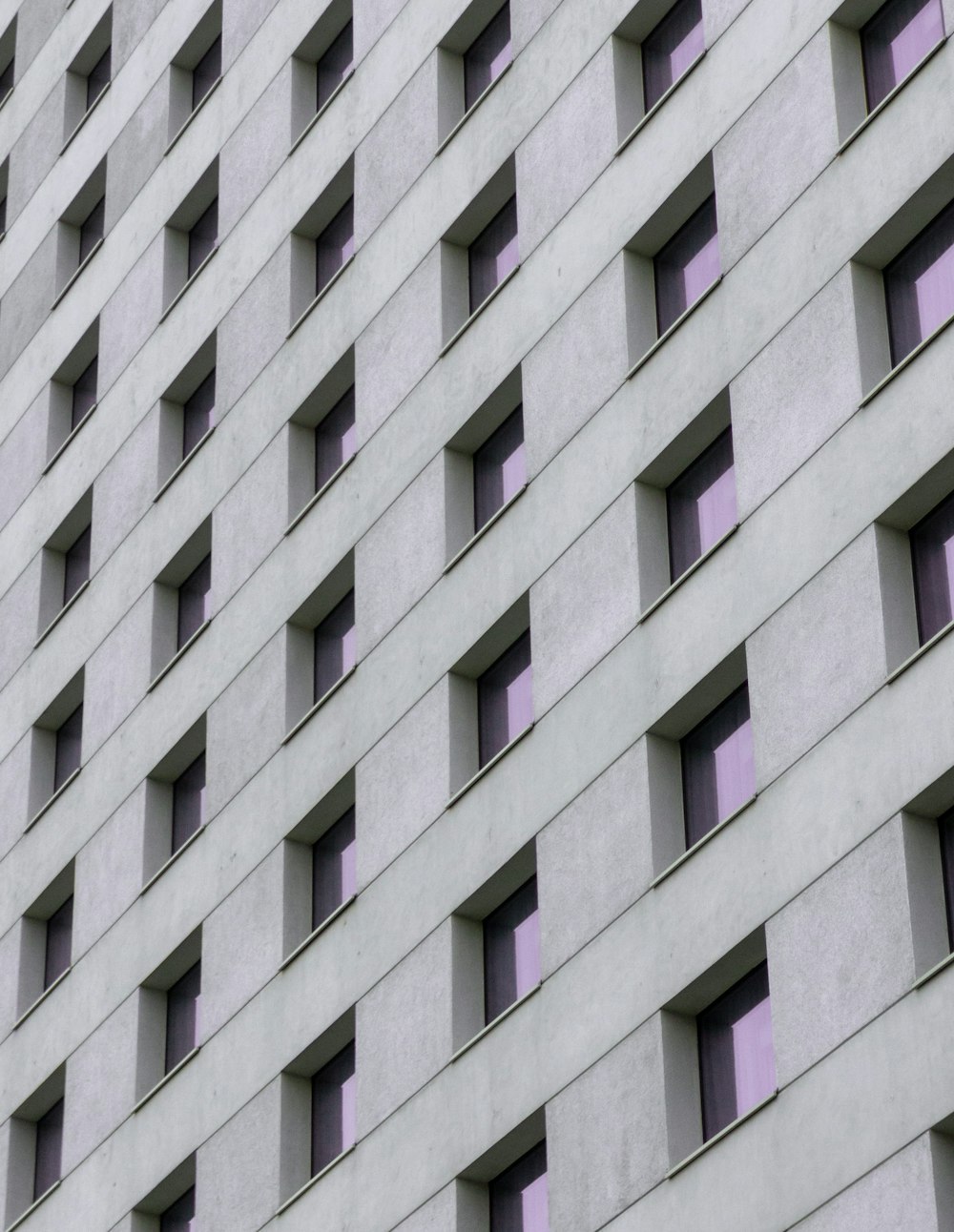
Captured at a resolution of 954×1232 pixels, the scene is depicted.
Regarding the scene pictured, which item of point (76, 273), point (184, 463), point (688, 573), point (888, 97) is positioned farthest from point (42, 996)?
point (888, 97)

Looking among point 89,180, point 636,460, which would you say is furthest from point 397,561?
point 89,180

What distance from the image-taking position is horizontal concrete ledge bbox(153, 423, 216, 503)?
142 ft

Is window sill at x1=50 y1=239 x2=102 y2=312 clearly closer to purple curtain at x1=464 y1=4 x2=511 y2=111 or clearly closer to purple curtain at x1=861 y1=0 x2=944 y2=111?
purple curtain at x1=464 y1=4 x2=511 y2=111

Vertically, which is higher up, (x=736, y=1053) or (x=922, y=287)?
(x=922, y=287)

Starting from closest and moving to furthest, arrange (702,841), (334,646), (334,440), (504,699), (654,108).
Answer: (702,841) < (504,699) < (654,108) < (334,646) < (334,440)

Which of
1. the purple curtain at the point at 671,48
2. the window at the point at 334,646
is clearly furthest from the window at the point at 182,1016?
the purple curtain at the point at 671,48

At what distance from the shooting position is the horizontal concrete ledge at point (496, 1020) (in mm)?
31875

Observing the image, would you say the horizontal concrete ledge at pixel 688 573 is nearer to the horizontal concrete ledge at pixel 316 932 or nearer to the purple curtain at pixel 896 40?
the purple curtain at pixel 896 40

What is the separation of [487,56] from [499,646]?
32.1ft

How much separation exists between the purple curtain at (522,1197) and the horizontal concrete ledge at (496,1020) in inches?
57.1

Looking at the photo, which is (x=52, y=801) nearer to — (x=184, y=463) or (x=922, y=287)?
(x=184, y=463)

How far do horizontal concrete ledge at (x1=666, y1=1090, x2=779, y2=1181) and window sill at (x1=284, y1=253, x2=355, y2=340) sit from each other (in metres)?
16.3

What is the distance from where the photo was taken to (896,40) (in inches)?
1281

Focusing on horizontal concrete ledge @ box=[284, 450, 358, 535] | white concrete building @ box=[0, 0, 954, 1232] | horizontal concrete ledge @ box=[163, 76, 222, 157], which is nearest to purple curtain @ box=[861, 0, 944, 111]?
white concrete building @ box=[0, 0, 954, 1232]
